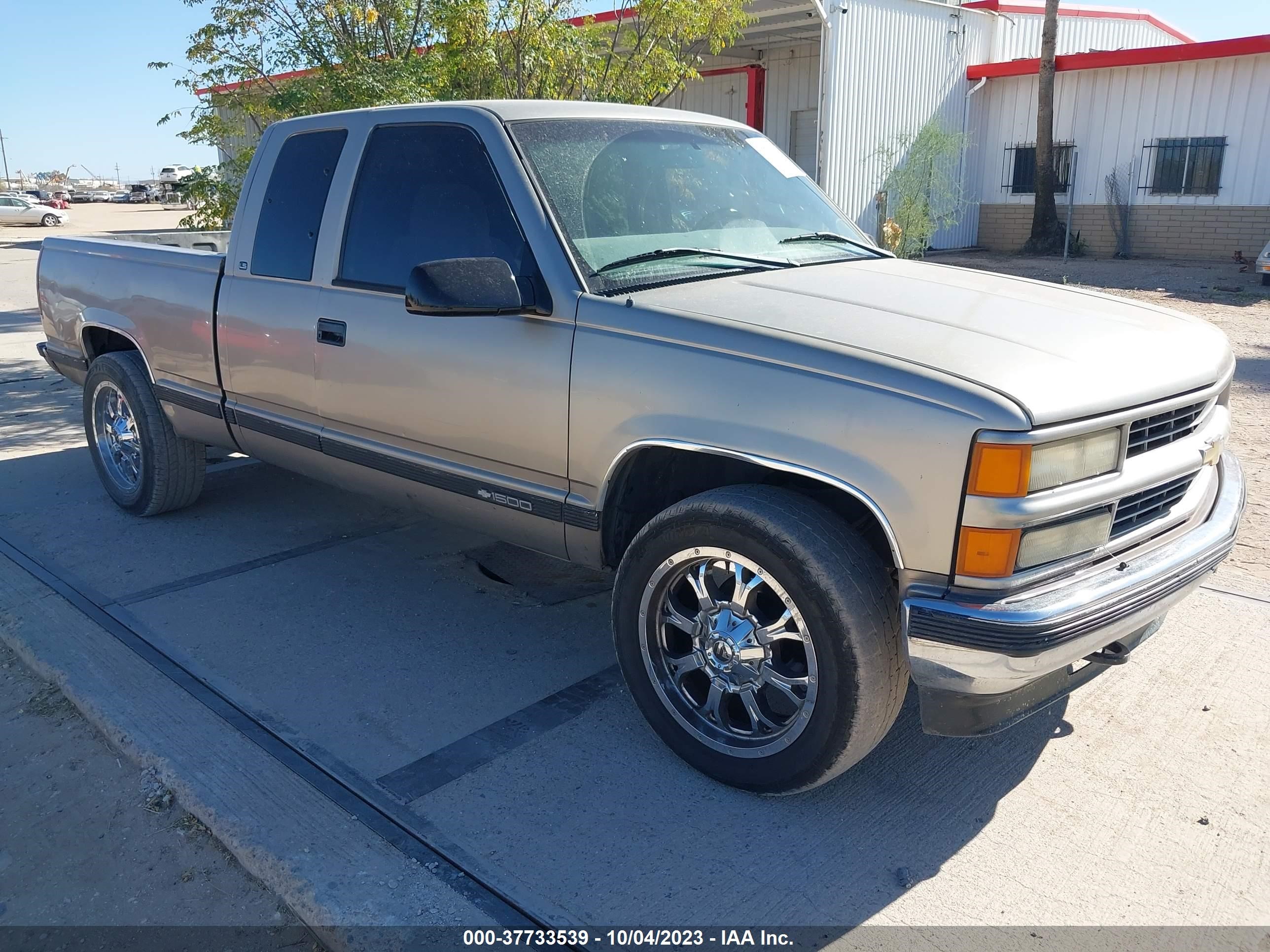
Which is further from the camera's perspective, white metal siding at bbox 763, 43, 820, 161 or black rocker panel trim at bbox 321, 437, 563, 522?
white metal siding at bbox 763, 43, 820, 161

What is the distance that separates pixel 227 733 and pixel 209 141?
9281mm

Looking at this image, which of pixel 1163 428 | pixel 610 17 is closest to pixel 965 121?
pixel 610 17

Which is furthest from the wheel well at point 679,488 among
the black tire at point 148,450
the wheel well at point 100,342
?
the wheel well at point 100,342

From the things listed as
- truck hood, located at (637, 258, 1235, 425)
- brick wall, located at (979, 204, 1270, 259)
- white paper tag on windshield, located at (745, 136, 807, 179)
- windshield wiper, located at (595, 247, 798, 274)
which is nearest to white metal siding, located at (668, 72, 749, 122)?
brick wall, located at (979, 204, 1270, 259)

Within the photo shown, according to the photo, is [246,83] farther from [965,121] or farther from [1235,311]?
[965,121]

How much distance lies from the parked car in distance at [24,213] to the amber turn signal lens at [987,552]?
46231 millimetres

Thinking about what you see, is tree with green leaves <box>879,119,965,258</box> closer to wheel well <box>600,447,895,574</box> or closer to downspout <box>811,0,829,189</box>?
downspout <box>811,0,829,189</box>

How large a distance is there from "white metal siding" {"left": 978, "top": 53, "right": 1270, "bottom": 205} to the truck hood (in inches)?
779

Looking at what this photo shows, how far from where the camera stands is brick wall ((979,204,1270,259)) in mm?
20078

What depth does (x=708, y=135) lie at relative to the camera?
4.24 meters

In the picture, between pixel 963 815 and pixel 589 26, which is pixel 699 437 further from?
pixel 589 26

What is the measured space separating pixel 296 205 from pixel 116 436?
2.17 metres

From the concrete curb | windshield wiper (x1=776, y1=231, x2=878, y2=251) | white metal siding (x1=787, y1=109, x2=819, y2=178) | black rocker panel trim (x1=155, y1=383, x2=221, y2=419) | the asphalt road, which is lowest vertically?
the asphalt road

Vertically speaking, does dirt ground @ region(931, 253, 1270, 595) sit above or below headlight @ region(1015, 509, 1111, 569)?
below
